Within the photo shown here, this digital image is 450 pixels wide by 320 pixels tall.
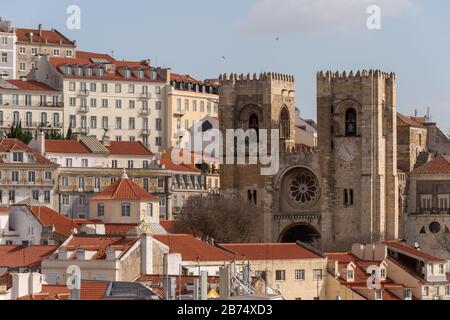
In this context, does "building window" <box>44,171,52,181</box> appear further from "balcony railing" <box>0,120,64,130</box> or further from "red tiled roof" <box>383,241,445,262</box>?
"red tiled roof" <box>383,241,445,262</box>

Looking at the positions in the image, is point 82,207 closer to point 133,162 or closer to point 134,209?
point 133,162

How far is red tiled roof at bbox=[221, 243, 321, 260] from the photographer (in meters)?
69.4

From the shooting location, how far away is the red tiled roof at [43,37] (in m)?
150

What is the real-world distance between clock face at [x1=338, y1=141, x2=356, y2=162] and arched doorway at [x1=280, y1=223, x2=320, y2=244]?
4630mm

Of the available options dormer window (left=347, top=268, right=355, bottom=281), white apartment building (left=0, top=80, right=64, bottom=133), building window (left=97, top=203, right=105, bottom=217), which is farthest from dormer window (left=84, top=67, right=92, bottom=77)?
dormer window (left=347, top=268, right=355, bottom=281)

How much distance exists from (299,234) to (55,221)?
24.3 m

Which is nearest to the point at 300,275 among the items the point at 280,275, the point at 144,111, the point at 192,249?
the point at 280,275

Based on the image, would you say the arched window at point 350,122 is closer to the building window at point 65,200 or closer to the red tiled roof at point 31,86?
the building window at point 65,200

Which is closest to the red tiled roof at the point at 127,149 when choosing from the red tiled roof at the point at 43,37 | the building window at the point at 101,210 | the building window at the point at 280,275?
the building window at the point at 101,210

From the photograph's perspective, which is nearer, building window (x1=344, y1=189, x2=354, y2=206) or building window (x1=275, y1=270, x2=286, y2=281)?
building window (x1=275, y1=270, x2=286, y2=281)

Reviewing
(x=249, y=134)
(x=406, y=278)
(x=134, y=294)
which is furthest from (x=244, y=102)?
(x=134, y=294)

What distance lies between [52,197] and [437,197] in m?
23.6

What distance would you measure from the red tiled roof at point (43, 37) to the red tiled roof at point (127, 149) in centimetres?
3261

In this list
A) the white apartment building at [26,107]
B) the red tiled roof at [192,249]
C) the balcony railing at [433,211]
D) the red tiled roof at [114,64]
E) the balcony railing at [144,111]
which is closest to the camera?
the red tiled roof at [192,249]
